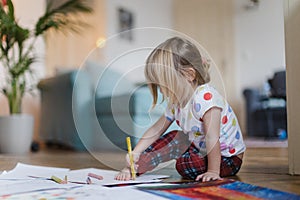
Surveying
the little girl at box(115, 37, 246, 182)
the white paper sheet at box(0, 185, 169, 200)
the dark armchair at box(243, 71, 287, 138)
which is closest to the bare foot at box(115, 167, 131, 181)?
the little girl at box(115, 37, 246, 182)

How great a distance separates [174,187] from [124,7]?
3.44 m

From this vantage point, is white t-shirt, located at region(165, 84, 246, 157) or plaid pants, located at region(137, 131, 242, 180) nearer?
white t-shirt, located at region(165, 84, 246, 157)

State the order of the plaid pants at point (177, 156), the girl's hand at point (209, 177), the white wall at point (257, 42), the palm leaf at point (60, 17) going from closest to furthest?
the girl's hand at point (209, 177) < the plaid pants at point (177, 156) < the palm leaf at point (60, 17) < the white wall at point (257, 42)

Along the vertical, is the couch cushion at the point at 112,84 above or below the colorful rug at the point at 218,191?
above

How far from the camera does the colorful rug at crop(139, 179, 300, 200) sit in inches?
31.0

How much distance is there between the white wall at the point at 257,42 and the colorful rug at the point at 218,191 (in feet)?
13.2

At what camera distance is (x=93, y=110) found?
6.21 ft

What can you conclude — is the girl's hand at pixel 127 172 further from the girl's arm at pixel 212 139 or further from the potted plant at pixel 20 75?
the potted plant at pixel 20 75

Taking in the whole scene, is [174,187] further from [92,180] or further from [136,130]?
[136,130]

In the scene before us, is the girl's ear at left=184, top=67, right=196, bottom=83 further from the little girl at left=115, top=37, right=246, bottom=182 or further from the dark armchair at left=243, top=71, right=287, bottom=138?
the dark armchair at left=243, top=71, right=287, bottom=138

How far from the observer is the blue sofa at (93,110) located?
1168 millimetres

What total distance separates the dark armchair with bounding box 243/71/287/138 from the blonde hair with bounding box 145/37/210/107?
301 cm

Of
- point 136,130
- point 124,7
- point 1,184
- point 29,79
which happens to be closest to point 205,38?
point 124,7

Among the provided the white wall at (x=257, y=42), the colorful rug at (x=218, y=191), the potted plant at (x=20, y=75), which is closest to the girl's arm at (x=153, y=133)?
the colorful rug at (x=218, y=191)
